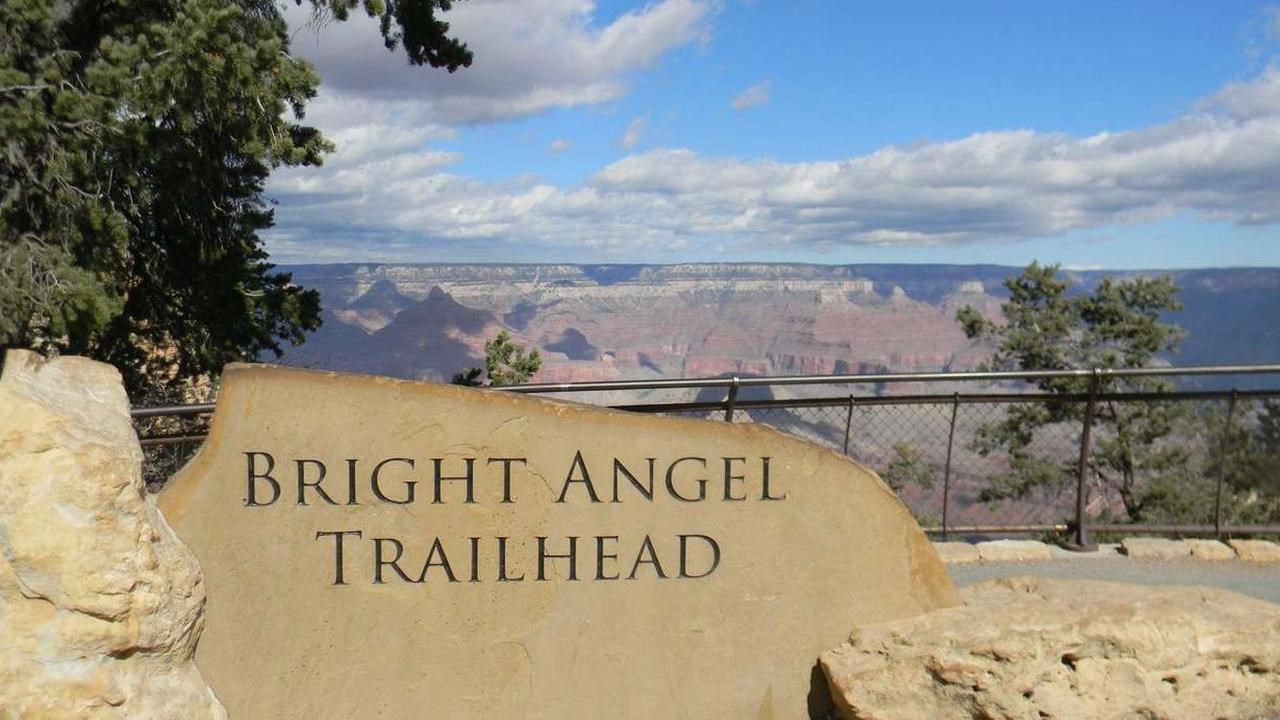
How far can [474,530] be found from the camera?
419cm

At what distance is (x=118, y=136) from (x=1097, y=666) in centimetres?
718

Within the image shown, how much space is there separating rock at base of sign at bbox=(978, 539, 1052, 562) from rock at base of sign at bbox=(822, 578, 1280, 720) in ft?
8.70

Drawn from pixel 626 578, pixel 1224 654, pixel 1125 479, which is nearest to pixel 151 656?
pixel 626 578

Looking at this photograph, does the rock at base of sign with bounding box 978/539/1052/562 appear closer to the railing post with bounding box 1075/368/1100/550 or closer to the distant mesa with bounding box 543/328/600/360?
the railing post with bounding box 1075/368/1100/550

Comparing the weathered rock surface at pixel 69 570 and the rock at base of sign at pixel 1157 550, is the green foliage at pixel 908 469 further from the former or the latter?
the weathered rock surface at pixel 69 570

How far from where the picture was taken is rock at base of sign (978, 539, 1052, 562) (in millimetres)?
6699

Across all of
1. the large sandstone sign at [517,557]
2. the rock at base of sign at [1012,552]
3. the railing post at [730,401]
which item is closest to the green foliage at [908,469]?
the rock at base of sign at [1012,552]

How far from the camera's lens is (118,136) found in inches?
308

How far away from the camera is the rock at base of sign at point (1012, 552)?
264 inches

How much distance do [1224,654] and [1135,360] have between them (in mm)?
14839

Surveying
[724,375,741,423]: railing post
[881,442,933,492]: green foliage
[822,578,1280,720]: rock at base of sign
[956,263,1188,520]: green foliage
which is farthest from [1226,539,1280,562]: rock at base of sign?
[956,263,1188,520]: green foliage

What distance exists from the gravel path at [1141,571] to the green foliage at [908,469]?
2.07 meters

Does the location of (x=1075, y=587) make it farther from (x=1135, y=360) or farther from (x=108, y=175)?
(x=1135, y=360)

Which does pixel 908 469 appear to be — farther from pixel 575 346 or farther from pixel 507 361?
pixel 575 346
